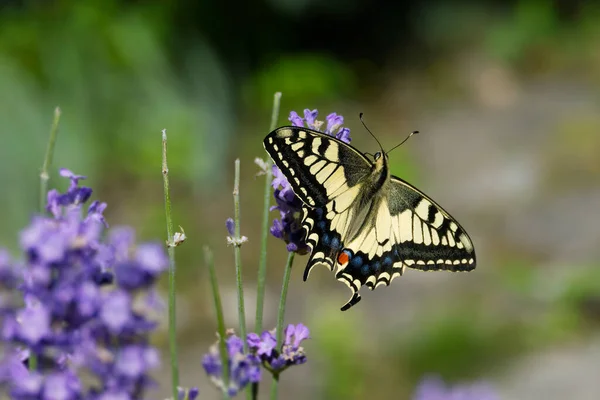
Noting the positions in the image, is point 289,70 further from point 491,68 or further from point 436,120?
point 491,68

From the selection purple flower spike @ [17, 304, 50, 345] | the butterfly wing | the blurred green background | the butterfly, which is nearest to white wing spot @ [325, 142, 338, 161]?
the butterfly

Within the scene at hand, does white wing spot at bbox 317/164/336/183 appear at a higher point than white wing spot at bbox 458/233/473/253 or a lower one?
higher

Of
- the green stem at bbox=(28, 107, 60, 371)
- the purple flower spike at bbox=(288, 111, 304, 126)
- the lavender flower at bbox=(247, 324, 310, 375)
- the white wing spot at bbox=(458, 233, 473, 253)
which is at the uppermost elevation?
the white wing spot at bbox=(458, 233, 473, 253)

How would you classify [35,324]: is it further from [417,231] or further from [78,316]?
[417,231]

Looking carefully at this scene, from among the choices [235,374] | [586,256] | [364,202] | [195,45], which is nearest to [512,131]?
[586,256]

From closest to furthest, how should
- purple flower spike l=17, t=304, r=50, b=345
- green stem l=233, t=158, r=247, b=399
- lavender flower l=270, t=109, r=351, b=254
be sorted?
purple flower spike l=17, t=304, r=50, b=345 → green stem l=233, t=158, r=247, b=399 → lavender flower l=270, t=109, r=351, b=254

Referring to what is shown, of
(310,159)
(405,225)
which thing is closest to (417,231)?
(405,225)

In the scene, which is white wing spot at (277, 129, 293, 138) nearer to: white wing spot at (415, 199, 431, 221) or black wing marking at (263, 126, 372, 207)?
black wing marking at (263, 126, 372, 207)
